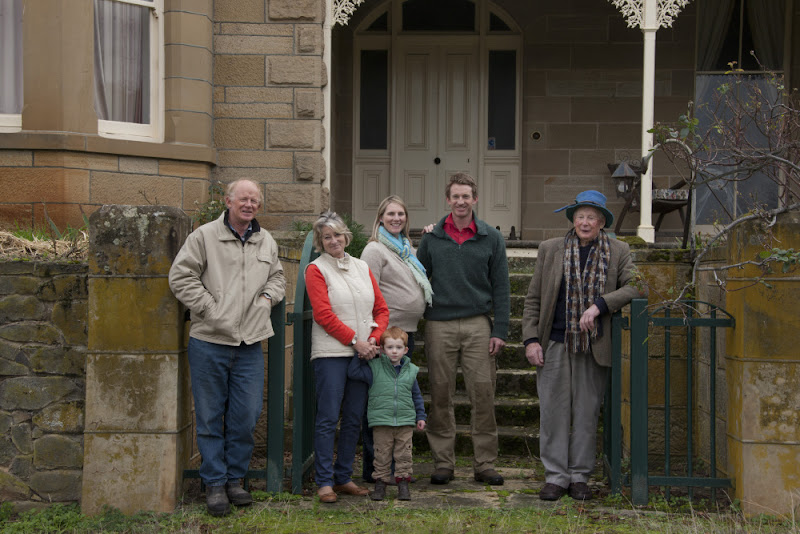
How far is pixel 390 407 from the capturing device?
497 centimetres

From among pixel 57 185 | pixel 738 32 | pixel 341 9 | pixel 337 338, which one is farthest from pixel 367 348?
pixel 738 32

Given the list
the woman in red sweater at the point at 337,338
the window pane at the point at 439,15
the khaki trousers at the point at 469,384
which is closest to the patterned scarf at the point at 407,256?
the khaki trousers at the point at 469,384

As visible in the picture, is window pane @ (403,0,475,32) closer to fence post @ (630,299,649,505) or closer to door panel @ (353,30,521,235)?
door panel @ (353,30,521,235)

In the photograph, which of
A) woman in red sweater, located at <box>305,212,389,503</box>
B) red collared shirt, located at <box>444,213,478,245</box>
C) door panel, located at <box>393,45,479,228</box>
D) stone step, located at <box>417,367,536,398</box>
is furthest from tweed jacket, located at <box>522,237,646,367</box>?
door panel, located at <box>393,45,479,228</box>

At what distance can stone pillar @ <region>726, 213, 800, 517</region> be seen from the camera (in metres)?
4.65

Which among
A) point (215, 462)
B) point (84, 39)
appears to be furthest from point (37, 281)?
point (84, 39)

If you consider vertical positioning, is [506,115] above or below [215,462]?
above

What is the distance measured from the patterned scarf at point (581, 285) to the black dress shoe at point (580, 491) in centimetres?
78

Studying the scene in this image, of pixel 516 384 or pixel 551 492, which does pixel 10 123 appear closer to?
pixel 516 384

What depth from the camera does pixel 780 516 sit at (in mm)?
4605

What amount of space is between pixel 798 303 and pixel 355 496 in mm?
2696

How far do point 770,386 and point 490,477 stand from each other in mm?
1727

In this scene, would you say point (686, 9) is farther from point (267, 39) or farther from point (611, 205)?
point (267, 39)

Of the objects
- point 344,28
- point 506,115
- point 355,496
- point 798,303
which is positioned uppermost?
point 344,28
